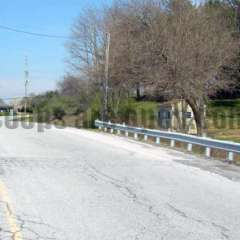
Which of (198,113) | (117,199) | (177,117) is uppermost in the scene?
(198,113)

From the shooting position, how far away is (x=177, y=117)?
47.3m

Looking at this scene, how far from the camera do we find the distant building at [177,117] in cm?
4525

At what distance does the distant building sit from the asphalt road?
26371 mm

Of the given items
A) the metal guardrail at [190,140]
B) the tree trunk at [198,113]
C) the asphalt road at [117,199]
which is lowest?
the asphalt road at [117,199]

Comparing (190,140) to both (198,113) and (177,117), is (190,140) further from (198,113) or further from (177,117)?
(177,117)

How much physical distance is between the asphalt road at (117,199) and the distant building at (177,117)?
86.5 ft

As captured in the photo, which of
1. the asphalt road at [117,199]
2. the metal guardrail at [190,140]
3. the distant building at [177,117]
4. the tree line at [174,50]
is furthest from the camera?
the distant building at [177,117]

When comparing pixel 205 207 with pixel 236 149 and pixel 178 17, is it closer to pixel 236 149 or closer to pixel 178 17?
pixel 236 149

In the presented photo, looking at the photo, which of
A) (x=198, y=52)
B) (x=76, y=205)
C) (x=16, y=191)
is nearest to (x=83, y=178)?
(x=16, y=191)

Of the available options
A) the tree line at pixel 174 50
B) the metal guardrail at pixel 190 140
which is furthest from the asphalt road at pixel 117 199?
the tree line at pixel 174 50

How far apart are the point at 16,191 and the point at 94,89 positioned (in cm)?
5611

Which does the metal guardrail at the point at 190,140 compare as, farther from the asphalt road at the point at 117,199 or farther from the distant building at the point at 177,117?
the distant building at the point at 177,117

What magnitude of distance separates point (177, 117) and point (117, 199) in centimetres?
3667

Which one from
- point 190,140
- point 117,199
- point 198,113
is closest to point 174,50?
point 198,113
